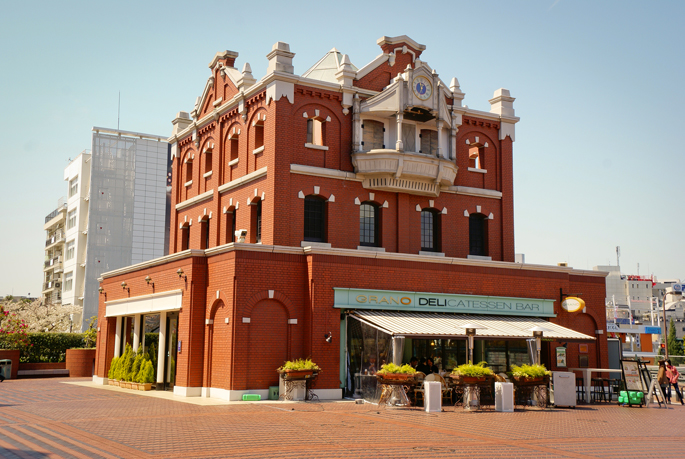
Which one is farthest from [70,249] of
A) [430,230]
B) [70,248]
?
[430,230]

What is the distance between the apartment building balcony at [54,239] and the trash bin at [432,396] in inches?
2881

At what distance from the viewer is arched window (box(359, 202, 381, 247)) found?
99.9 feet

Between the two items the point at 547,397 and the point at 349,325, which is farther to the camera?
the point at 349,325

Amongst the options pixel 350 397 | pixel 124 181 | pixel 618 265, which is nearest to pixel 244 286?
pixel 350 397

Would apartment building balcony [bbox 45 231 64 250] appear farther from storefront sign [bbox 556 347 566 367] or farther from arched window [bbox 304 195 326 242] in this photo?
storefront sign [bbox 556 347 566 367]

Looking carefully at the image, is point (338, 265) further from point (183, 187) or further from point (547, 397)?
point (183, 187)

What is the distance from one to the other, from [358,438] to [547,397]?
37.1ft

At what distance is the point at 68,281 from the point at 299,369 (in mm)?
64459

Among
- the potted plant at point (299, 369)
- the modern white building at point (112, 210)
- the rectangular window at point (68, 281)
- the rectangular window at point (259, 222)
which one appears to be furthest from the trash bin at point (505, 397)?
the rectangular window at point (68, 281)

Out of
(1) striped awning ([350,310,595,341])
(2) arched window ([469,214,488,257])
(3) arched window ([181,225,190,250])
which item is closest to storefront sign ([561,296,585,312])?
(1) striped awning ([350,310,595,341])

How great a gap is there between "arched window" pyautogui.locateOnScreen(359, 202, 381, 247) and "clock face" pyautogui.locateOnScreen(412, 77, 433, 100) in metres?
5.36

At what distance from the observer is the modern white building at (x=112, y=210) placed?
75562mm

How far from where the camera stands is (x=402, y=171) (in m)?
29.9

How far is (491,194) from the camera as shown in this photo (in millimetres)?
34094
